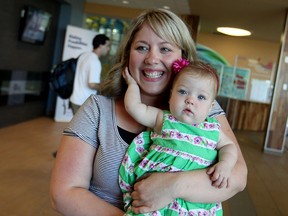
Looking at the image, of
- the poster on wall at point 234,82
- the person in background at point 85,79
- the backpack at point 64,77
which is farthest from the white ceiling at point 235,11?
the person in background at point 85,79

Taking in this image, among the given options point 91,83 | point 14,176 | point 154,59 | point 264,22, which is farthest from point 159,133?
point 264,22

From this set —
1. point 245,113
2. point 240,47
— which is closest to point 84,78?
point 245,113

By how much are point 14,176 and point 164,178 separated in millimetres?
3220

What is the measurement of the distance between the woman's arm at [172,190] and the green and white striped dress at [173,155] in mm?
34

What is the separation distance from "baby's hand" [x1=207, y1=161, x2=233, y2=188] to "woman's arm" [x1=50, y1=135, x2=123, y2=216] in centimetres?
32

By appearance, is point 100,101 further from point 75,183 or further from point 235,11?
point 235,11

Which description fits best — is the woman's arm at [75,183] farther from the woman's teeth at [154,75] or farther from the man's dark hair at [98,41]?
the man's dark hair at [98,41]

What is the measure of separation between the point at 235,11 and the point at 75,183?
853 centimetres

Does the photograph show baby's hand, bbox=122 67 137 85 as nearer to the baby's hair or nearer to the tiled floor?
the baby's hair

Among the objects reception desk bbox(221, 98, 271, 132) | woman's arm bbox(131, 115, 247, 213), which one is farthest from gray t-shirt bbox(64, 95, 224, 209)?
reception desk bbox(221, 98, 271, 132)

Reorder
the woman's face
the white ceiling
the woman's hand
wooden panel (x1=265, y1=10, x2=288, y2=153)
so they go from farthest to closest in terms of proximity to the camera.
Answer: the white ceiling < wooden panel (x1=265, y1=10, x2=288, y2=153) < the woman's face < the woman's hand

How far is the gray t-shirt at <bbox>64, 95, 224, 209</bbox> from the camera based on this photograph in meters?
1.21

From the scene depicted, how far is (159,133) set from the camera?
121 cm

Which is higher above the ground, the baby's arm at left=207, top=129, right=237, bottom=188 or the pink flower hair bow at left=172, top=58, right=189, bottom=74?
the pink flower hair bow at left=172, top=58, right=189, bottom=74
